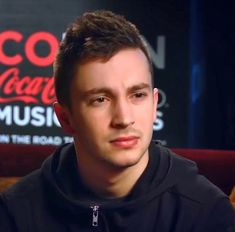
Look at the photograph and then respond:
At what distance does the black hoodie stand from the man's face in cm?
12

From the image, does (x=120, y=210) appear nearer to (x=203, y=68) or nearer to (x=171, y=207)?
(x=171, y=207)

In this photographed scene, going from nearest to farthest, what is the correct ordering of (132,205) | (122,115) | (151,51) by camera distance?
(122,115)
(132,205)
(151,51)

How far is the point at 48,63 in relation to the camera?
2928 mm

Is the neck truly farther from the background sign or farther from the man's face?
the background sign

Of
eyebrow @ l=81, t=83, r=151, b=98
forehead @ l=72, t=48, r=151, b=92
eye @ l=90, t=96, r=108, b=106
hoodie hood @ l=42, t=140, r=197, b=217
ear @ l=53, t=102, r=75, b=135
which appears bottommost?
hoodie hood @ l=42, t=140, r=197, b=217

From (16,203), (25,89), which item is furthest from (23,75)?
(16,203)

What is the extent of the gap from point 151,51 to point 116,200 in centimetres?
189

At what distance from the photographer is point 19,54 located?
9.64 ft

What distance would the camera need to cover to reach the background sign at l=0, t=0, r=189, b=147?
291 cm

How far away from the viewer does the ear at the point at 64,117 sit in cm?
107

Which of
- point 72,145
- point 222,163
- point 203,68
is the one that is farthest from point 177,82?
point 72,145

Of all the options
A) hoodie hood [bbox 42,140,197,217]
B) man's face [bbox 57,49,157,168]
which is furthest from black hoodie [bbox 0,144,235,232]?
man's face [bbox 57,49,157,168]

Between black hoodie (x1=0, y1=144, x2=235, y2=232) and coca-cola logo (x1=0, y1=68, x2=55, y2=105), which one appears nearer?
black hoodie (x1=0, y1=144, x2=235, y2=232)

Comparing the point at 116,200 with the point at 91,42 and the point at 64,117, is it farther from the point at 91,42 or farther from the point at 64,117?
the point at 91,42
